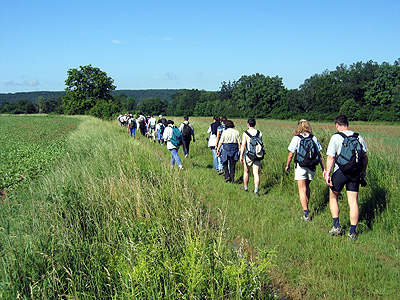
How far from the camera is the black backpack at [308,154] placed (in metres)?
6.29

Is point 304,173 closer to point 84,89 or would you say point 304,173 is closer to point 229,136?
point 229,136

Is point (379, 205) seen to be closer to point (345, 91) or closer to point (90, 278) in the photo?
point (90, 278)

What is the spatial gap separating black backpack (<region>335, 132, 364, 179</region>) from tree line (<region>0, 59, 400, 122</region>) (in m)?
39.2

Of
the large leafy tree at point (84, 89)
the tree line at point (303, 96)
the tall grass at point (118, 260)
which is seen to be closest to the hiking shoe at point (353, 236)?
the tall grass at point (118, 260)

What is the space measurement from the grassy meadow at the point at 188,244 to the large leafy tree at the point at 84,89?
83202 mm

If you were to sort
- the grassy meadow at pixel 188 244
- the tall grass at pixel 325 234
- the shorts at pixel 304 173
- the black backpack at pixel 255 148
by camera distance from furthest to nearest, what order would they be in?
the black backpack at pixel 255 148
the shorts at pixel 304 173
the tall grass at pixel 325 234
the grassy meadow at pixel 188 244

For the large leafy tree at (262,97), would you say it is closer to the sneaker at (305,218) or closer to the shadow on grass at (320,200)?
the shadow on grass at (320,200)

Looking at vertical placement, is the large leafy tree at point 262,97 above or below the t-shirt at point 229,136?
above

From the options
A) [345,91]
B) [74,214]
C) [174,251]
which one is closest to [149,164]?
[74,214]

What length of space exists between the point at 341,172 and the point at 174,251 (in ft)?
10.4

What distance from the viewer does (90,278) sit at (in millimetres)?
3404

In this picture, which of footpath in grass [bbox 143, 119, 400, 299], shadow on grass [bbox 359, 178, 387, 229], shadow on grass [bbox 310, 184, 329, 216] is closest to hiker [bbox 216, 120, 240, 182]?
footpath in grass [bbox 143, 119, 400, 299]

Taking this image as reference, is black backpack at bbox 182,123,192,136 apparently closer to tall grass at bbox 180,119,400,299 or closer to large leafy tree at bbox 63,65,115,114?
tall grass at bbox 180,119,400,299

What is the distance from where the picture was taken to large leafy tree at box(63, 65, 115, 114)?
85500mm
